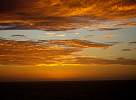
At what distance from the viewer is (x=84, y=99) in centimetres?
3206

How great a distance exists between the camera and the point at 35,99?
3297cm

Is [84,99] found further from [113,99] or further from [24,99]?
[24,99]

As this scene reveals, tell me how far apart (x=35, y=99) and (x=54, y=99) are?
5.64ft

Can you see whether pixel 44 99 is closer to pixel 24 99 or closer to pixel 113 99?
pixel 24 99

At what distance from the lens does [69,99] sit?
3284 cm

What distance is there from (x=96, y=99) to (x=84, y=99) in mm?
1080

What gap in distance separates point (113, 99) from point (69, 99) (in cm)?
391

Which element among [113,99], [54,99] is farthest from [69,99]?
[113,99]

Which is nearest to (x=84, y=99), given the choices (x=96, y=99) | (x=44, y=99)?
(x=96, y=99)

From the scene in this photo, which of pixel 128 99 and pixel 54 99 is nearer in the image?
pixel 128 99

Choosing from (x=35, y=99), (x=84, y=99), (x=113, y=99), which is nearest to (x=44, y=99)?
(x=35, y=99)

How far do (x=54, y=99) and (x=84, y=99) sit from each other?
296 cm

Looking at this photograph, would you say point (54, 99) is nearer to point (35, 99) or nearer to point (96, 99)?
point (35, 99)

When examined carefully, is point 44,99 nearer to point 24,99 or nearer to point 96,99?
point 24,99
